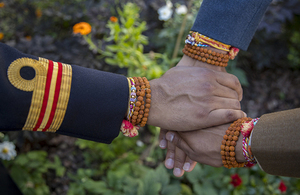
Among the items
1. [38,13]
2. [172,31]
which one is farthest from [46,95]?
[38,13]

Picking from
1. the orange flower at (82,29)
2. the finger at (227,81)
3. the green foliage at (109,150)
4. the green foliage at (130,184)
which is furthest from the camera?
the green foliage at (109,150)

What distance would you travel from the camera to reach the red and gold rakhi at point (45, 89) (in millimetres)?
901

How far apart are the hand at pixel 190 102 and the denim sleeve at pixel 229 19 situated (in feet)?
0.71

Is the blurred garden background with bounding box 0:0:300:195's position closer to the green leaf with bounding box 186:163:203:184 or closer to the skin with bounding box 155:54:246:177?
the green leaf with bounding box 186:163:203:184

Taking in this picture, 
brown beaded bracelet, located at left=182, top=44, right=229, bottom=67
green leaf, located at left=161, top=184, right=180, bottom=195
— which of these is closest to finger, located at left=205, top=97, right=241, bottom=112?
brown beaded bracelet, located at left=182, top=44, right=229, bottom=67

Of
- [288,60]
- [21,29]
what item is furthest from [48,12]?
[288,60]

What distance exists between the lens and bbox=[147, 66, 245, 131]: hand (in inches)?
45.5

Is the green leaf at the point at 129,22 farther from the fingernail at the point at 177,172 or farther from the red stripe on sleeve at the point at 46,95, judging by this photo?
the fingernail at the point at 177,172

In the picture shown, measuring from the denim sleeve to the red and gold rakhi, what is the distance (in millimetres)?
794

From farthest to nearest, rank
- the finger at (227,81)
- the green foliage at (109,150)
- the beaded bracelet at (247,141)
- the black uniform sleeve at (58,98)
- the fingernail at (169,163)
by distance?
the green foliage at (109,150) < the fingernail at (169,163) < the finger at (227,81) < the beaded bracelet at (247,141) < the black uniform sleeve at (58,98)

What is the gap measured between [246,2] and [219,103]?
0.57 m

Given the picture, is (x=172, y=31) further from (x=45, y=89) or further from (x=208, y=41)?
(x=45, y=89)

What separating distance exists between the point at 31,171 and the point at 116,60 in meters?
1.35

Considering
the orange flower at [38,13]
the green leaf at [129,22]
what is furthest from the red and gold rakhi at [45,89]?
the orange flower at [38,13]
